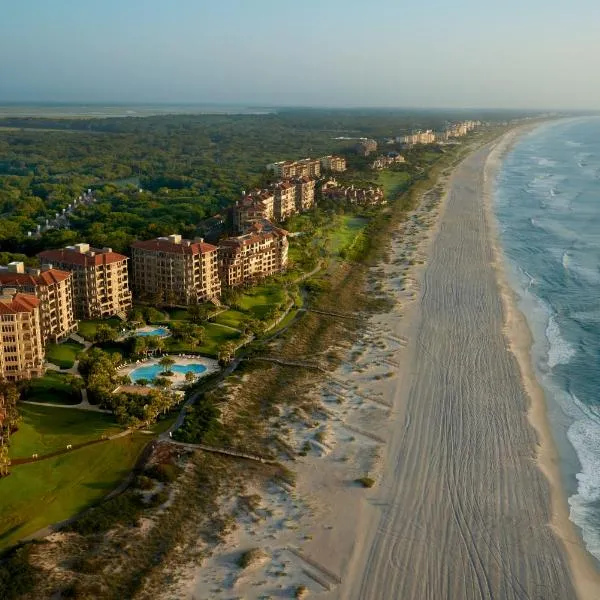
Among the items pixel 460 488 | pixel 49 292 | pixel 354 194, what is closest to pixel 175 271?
pixel 49 292

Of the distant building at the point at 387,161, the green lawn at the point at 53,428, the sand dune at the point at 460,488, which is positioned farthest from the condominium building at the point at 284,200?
the green lawn at the point at 53,428

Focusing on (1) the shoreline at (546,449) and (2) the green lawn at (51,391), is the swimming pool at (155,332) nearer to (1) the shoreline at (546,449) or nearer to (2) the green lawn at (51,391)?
(2) the green lawn at (51,391)

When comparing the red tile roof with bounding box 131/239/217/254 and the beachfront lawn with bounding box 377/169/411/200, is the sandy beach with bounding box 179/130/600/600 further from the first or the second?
the beachfront lawn with bounding box 377/169/411/200

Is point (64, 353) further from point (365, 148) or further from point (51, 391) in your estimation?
point (365, 148)

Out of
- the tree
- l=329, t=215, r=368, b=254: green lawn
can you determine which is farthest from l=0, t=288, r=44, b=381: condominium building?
l=329, t=215, r=368, b=254: green lawn

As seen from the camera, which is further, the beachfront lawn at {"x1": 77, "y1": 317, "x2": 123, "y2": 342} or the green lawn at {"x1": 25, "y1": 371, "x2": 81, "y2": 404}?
the beachfront lawn at {"x1": 77, "y1": 317, "x2": 123, "y2": 342}

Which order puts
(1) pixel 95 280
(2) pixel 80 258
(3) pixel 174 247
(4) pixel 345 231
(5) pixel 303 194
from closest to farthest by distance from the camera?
1. (1) pixel 95 280
2. (2) pixel 80 258
3. (3) pixel 174 247
4. (4) pixel 345 231
5. (5) pixel 303 194
